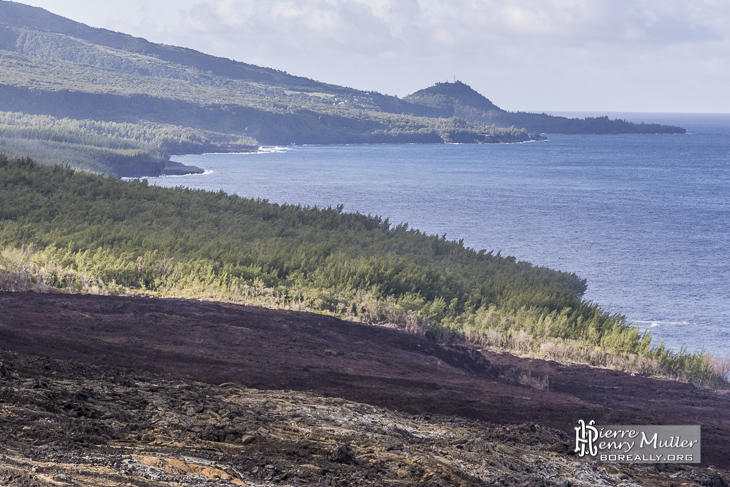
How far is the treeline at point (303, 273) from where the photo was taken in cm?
1511

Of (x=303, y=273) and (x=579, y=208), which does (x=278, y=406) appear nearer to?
(x=303, y=273)

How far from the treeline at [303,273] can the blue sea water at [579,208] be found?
5.24 meters

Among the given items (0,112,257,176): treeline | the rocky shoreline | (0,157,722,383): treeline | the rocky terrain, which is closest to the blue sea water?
(0,157,722,383): treeline

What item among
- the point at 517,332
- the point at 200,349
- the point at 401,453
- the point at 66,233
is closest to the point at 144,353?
the point at 200,349

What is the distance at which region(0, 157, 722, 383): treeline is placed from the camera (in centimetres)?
1511

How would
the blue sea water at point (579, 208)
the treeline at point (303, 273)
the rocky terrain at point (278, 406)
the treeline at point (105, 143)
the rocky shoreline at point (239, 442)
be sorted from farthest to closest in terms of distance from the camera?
the treeline at point (105, 143) < the blue sea water at point (579, 208) < the treeline at point (303, 273) < the rocky terrain at point (278, 406) < the rocky shoreline at point (239, 442)

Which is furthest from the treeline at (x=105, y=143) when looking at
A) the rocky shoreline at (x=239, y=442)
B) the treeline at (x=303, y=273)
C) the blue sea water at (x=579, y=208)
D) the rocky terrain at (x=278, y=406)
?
A: the rocky shoreline at (x=239, y=442)

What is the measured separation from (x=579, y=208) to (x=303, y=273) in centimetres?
4852

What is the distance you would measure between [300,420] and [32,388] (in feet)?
8.42

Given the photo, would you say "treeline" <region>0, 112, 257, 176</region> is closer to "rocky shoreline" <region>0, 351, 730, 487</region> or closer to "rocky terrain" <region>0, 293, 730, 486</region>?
"rocky terrain" <region>0, 293, 730, 486</region>

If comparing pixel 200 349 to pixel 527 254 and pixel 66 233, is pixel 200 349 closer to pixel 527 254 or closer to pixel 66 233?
pixel 66 233

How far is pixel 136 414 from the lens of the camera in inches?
249

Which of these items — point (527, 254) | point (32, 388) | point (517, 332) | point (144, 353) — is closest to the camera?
point (32, 388)

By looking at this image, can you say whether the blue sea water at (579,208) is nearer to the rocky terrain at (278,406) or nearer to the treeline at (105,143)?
the treeline at (105,143)
